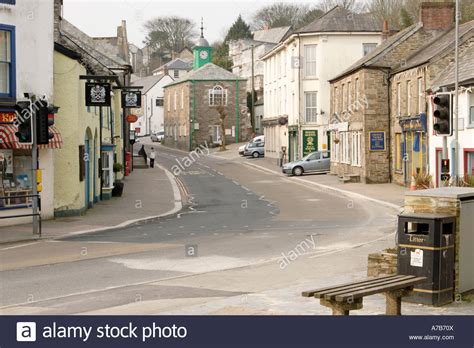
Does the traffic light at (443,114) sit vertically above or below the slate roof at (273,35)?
below

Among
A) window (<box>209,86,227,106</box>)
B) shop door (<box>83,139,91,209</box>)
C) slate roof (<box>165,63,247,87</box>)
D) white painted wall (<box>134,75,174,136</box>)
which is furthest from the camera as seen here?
white painted wall (<box>134,75,174,136</box>)

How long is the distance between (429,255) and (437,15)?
33658 millimetres

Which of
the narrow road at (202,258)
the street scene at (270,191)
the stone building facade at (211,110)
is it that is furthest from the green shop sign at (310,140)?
the stone building facade at (211,110)

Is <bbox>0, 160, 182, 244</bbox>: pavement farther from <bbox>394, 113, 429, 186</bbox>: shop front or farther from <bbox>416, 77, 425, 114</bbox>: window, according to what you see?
<bbox>416, 77, 425, 114</bbox>: window

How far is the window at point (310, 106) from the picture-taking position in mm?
59594

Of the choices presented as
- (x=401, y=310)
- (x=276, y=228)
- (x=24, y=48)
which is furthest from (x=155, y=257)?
(x=24, y=48)

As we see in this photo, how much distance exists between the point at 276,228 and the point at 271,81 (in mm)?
48592

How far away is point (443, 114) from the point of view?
15578 millimetres

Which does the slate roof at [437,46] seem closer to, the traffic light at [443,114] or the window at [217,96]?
the traffic light at [443,114]

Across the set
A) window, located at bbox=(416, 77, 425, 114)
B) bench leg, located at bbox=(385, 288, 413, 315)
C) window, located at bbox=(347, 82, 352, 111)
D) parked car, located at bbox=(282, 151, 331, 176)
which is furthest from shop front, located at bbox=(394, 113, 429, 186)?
bench leg, located at bbox=(385, 288, 413, 315)

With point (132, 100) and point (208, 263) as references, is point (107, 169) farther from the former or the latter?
point (208, 263)

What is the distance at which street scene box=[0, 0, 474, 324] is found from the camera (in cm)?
1246

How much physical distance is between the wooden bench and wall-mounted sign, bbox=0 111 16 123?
16.6 meters

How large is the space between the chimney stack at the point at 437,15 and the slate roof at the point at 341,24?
14922mm
